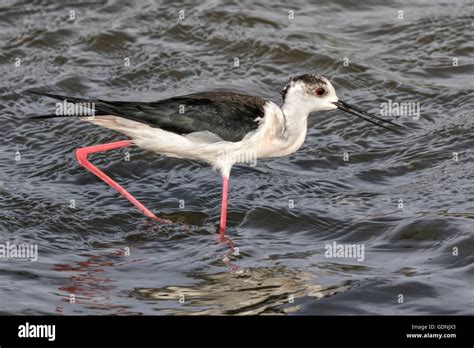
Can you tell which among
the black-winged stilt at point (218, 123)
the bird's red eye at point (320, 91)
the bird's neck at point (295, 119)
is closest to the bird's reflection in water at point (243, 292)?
the black-winged stilt at point (218, 123)

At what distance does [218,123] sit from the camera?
10023 millimetres

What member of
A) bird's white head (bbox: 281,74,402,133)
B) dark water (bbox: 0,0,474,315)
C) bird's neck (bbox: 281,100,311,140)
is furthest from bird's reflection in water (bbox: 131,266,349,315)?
bird's white head (bbox: 281,74,402,133)

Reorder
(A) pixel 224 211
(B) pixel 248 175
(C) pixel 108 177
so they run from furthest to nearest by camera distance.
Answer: (B) pixel 248 175
(C) pixel 108 177
(A) pixel 224 211

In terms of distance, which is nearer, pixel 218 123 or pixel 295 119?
pixel 218 123

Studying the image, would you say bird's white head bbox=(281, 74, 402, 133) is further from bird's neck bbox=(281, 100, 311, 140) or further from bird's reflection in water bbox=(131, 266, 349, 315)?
bird's reflection in water bbox=(131, 266, 349, 315)

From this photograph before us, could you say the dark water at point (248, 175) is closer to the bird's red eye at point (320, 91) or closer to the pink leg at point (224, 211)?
the pink leg at point (224, 211)

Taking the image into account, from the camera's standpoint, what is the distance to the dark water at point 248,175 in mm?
8680

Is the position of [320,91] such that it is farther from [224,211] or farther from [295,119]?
[224,211]

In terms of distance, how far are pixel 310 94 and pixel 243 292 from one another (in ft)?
8.74

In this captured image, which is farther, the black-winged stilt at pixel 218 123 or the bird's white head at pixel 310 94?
the bird's white head at pixel 310 94

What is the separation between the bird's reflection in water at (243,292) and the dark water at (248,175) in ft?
0.08

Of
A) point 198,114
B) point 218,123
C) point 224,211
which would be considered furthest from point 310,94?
point 224,211

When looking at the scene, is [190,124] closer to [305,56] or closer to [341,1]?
[305,56]
